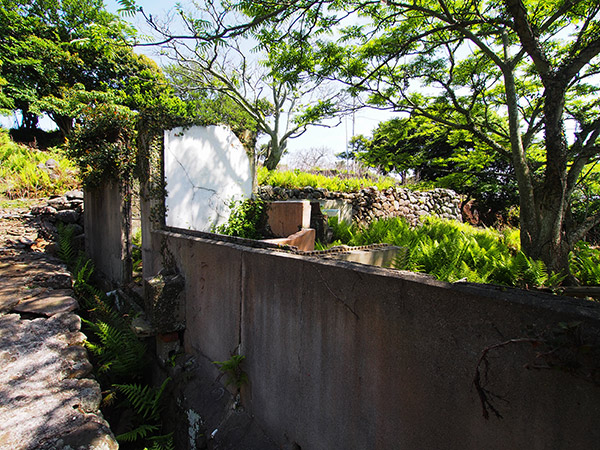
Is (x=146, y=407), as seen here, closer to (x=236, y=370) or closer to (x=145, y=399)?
(x=145, y=399)

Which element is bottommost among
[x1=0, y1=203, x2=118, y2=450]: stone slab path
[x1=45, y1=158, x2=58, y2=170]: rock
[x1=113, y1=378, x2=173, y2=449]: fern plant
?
[x1=113, y1=378, x2=173, y2=449]: fern plant

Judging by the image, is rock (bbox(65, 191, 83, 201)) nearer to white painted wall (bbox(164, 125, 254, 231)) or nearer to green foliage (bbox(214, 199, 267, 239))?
white painted wall (bbox(164, 125, 254, 231))

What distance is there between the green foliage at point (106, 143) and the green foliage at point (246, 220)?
2.15 m

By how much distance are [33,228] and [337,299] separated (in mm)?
10243

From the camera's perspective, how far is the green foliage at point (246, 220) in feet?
21.8

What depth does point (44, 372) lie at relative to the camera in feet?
10.1

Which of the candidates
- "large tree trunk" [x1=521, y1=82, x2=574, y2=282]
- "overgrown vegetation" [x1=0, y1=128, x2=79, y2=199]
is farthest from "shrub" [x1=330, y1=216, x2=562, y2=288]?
"overgrown vegetation" [x1=0, y1=128, x2=79, y2=199]

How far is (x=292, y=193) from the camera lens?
9.44 meters

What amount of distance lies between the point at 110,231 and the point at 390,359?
7117 mm

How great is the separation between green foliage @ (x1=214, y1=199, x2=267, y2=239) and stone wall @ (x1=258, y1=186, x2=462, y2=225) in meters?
1.97

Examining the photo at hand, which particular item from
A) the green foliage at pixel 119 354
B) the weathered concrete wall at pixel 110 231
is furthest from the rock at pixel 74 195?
the green foliage at pixel 119 354

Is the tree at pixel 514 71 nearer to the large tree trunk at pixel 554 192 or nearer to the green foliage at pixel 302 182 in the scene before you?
the large tree trunk at pixel 554 192

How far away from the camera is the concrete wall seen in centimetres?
122

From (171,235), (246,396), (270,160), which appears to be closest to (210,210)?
(171,235)
